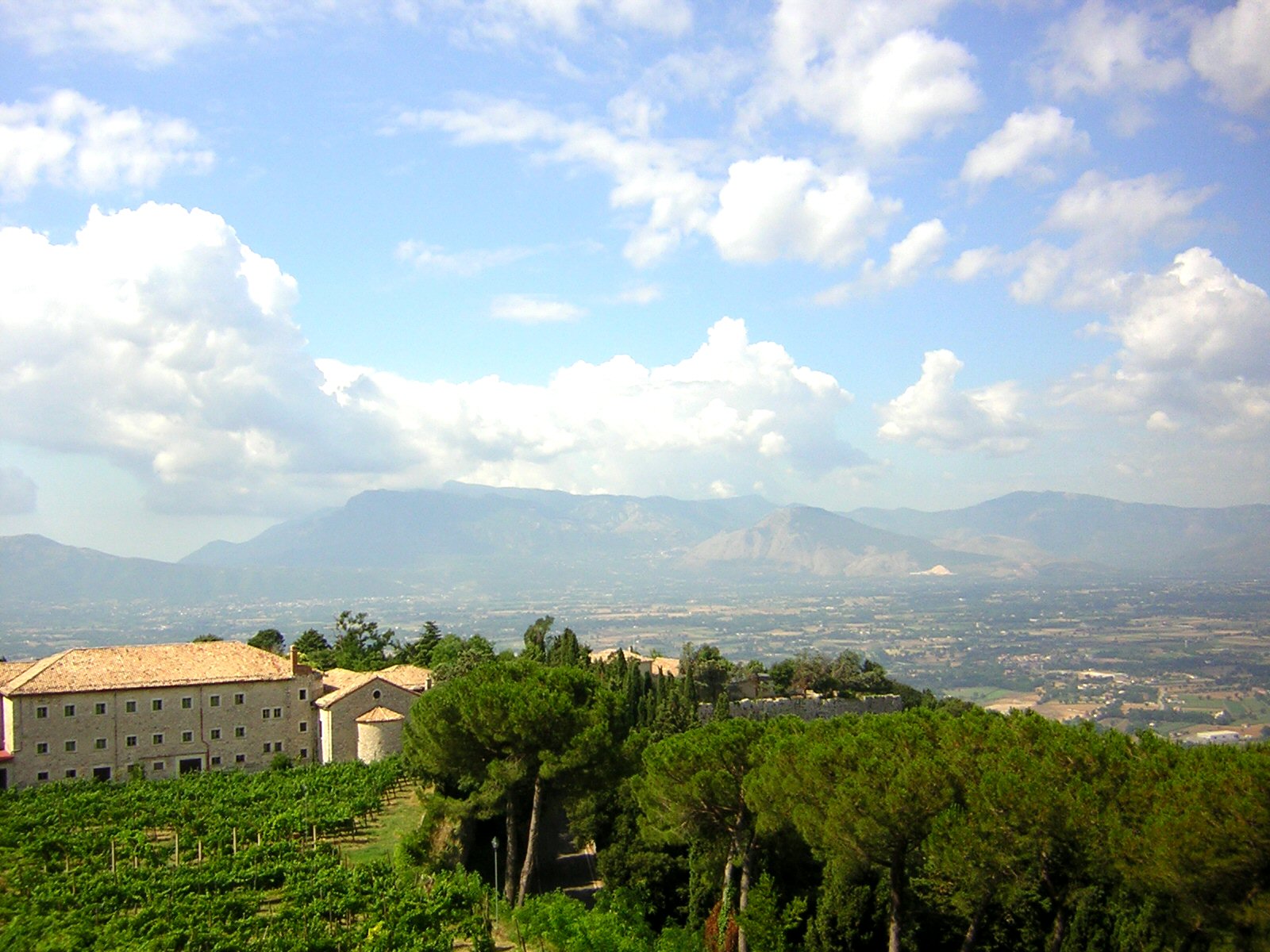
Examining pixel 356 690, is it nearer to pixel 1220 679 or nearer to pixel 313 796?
pixel 313 796

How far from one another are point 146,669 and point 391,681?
30.9 feet

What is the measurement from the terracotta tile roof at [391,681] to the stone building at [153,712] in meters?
1.58

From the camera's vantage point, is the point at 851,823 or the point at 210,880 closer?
the point at 851,823

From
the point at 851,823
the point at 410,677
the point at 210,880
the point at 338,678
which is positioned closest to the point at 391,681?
the point at 410,677

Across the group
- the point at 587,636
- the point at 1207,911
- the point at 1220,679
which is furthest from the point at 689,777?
the point at 587,636

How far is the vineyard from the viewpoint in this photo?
1908cm

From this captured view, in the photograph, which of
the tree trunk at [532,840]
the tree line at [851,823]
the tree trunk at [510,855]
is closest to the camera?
the tree line at [851,823]

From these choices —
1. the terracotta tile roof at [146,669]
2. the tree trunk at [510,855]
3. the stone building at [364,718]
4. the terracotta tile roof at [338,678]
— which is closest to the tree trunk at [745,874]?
the tree trunk at [510,855]

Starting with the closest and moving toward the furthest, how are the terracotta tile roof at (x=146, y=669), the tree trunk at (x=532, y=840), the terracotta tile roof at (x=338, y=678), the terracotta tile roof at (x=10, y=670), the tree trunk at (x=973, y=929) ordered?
the tree trunk at (x=973, y=929) → the tree trunk at (x=532, y=840) → the terracotta tile roof at (x=146, y=669) → the terracotta tile roof at (x=10, y=670) → the terracotta tile roof at (x=338, y=678)

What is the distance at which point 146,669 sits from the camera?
37.4m

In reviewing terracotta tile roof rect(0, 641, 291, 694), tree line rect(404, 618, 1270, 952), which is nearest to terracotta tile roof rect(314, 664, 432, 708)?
terracotta tile roof rect(0, 641, 291, 694)

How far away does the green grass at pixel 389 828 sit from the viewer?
26.1m

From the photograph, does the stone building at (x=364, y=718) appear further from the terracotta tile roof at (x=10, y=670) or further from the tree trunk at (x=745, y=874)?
the tree trunk at (x=745, y=874)

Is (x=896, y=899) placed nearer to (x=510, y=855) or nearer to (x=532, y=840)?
(x=532, y=840)
